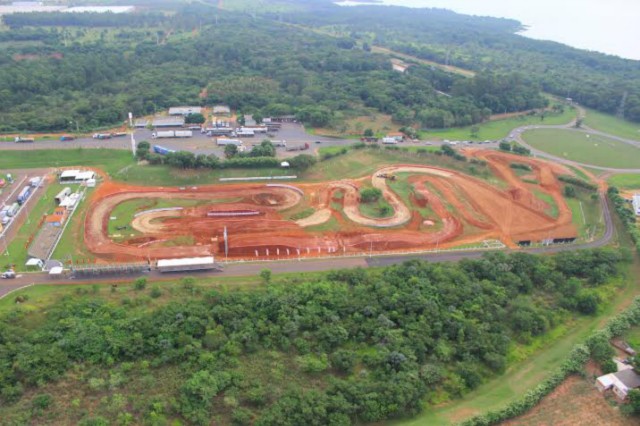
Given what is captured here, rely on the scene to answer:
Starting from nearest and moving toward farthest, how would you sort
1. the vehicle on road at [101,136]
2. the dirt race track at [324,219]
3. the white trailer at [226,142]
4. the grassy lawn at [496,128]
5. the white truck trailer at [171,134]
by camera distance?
the dirt race track at [324,219] < the white trailer at [226,142] < the vehicle on road at [101,136] < the white truck trailer at [171,134] < the grassy lawn at [496,128]

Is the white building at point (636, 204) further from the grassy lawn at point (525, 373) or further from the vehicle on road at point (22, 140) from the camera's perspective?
the vehicle on road at point (22, 140)

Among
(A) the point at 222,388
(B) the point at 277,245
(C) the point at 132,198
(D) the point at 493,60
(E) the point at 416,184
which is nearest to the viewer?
(A) the point at 222,388

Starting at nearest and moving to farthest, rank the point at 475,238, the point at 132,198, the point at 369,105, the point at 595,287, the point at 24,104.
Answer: the point at 595,287
the point at 475,238
the point at 132,198
the point at 24,104
the point at 369,105

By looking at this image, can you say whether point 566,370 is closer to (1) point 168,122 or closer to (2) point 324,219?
(2) point 324,219

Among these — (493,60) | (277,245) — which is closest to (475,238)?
(277,245)

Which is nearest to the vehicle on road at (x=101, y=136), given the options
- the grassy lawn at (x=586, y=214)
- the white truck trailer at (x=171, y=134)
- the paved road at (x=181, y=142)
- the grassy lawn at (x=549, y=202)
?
the paved road at (x=181, y=142)

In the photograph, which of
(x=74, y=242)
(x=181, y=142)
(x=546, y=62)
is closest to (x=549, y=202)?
(x=181, y=142)

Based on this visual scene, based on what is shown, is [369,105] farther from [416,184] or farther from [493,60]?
[493,60]
